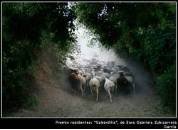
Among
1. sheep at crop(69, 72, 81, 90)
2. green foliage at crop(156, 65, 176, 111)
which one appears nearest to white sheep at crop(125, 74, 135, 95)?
green foliage at crop(156, 65, 176, 111)

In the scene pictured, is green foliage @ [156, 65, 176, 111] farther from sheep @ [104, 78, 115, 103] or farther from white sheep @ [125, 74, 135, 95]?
sheep @ [104, 78, 115, 103]

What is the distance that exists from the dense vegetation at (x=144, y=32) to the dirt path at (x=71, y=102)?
21 cm

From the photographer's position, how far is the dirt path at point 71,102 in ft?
23.6

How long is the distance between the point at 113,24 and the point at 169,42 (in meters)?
0.80

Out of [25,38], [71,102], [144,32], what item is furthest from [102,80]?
[25,38]

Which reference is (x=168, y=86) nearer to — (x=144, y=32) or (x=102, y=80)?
(x=144, y=32)

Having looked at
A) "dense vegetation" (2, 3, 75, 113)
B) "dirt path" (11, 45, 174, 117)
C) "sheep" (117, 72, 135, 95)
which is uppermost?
"dense vegetation" (2, 3, 75, 113)

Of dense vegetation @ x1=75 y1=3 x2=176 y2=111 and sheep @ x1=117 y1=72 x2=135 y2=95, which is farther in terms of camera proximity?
sheep @ x1=117 y1=72 x2=135 y2=95

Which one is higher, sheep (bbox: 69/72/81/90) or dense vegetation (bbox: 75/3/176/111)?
dense vegetation (bbox: 75/3/176/111)

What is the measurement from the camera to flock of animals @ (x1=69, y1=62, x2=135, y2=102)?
7.34 meters

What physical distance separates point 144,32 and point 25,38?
5.14 ft

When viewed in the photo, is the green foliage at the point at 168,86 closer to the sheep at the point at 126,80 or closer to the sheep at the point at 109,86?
the sheep at the point at 126,80

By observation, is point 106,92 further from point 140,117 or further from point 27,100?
point 27,100

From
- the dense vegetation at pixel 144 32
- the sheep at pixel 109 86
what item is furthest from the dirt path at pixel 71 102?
the dense vegetation at pixel 144 32
